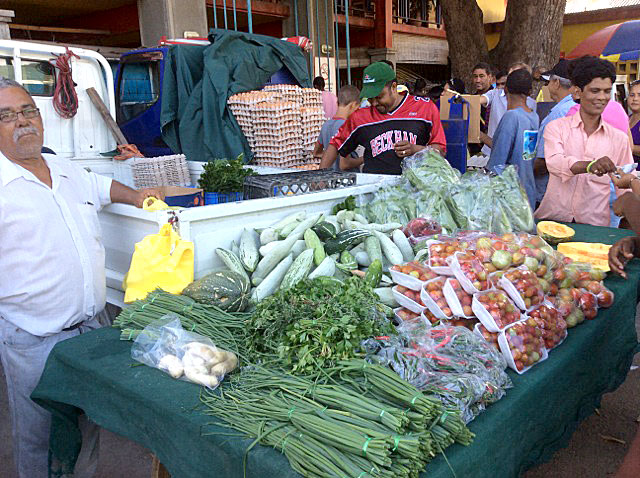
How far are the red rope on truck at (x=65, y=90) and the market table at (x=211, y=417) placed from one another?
122 inches

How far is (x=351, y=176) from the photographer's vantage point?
3916 millimetres

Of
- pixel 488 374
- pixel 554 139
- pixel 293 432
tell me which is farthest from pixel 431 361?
pixel 554 139

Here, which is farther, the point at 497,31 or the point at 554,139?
the point at 497,31

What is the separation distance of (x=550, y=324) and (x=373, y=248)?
0.97m

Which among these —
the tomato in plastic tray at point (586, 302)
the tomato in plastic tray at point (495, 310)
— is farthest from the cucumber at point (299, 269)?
the tomato in plastic tray at point (586, 302)

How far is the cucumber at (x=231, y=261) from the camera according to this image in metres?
2.72

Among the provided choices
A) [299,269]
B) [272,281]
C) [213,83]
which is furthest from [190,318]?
[213,83]

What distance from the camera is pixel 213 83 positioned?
594 centimetres

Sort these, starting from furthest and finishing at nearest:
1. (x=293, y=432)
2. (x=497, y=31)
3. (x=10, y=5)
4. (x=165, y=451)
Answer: (x=497, y=31), (x=10, y=5), (x=165, y=451), (x=293, y=432)

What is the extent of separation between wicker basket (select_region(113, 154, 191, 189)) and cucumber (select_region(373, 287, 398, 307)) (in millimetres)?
2571

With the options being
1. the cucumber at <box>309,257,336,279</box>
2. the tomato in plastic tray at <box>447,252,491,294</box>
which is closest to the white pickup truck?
the cucumber at <box>309,257,336,279</box>

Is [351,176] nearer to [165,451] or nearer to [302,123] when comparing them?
[302,123]

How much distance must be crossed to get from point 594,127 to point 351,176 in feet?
6.02

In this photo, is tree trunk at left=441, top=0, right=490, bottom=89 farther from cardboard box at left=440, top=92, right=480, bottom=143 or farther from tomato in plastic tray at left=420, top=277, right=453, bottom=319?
tomato in plastic tray at left=420, top=277, right=453, bottom=319
